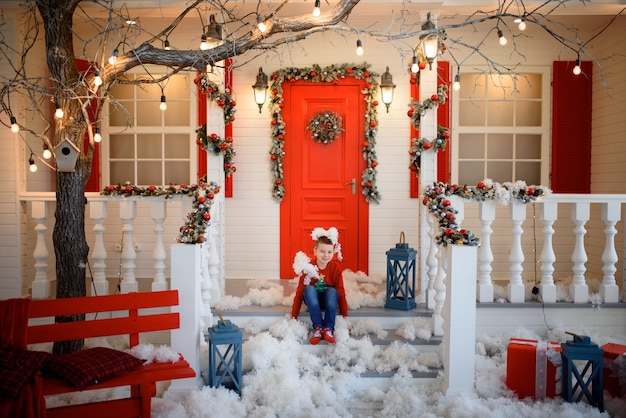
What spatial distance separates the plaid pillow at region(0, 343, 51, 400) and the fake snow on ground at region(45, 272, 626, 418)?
0.67 m

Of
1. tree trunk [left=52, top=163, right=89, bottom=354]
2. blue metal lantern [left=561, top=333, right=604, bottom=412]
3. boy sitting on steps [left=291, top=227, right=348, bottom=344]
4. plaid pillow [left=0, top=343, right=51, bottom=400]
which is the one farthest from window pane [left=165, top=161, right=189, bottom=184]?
blue metal lantern [left=561, top=333, right=604, bottom=412]

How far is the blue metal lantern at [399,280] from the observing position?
18.1 ft

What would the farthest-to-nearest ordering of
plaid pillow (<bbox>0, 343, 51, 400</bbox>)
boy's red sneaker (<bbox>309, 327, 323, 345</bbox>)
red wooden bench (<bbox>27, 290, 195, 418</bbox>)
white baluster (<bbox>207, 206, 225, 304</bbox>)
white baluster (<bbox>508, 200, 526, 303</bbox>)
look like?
white baluster (<bbox>207, 206, 225, 304</bbox>)
white baluster (<bbox>508, 200, 526, 303</bbox>)
boy's red sneaker (<bbox>309, 327, 323, 345</bbox>)
red wooden bench (<bbox>27, 290, 195, 418</bbox>)
plaid pillow (<bbox>0, 343, 51, 400</bbox>)

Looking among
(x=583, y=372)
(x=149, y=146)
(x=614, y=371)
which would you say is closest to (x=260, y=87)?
(x=149, y=146)

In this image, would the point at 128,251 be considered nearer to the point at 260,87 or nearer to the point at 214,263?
the point at 214,263

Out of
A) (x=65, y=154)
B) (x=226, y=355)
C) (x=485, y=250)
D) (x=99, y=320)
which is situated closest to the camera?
(x=99, y=320)

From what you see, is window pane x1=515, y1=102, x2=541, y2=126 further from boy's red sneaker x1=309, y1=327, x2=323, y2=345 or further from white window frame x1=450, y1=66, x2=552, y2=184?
boy's red sneaker x1=309, y1=327, x2=323, y2=345

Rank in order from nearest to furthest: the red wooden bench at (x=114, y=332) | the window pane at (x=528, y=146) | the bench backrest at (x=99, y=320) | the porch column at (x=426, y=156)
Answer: the red wooden bench at (x=114, y=332)
the bench backrest at (x=99, y=320)
the porch column at (x=426, y=156)
the window pane at (x=528, y=146)

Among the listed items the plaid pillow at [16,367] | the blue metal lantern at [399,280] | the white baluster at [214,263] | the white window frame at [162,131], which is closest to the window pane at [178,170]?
the white window frame at [162,131]

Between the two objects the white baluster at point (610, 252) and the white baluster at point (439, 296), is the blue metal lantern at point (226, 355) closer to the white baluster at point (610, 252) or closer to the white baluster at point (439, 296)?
the white baluster at point (439, 296)

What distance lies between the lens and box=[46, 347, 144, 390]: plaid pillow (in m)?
3.50

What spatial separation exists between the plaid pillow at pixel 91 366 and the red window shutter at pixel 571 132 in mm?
5443

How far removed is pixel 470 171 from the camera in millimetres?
7258

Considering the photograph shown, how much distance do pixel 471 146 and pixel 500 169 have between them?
1.51ft
